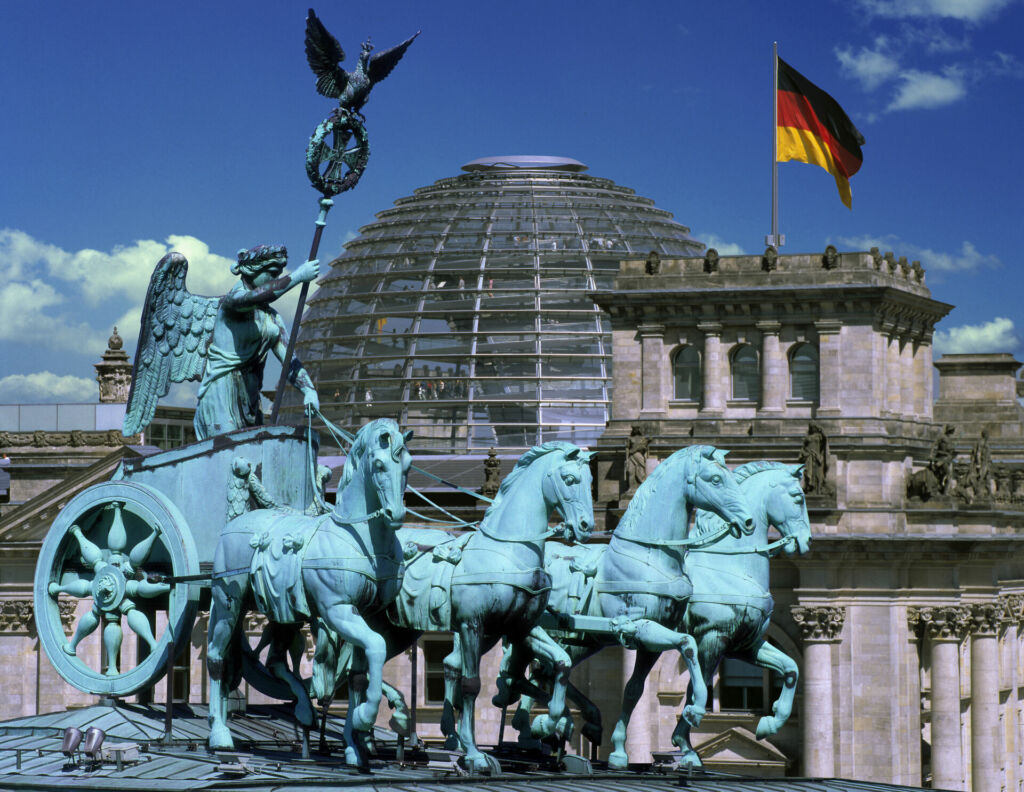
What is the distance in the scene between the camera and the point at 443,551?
40.4 meters

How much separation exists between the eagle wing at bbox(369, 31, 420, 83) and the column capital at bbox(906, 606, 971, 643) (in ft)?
154

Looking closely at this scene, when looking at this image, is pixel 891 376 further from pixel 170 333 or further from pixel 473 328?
pixel 170 333

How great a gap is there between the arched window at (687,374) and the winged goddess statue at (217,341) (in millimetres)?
48207

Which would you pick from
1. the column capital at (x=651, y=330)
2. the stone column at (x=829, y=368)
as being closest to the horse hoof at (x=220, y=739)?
the stone column at (x=829, y=368)

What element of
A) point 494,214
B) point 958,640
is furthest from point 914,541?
point 494,214

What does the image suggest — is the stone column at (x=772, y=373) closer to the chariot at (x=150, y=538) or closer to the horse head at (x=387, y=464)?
the chariot at (x=150, y=538)

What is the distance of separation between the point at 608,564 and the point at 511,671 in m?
2.37

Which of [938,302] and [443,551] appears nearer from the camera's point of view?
[443,551]

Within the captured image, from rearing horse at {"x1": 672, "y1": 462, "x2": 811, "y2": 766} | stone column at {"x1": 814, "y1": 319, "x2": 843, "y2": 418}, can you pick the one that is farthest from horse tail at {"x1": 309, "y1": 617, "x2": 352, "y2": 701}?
stone column at {"x1": 814, "y1": 319, "x2": 843, "y2": 418}

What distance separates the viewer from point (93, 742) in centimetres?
3841

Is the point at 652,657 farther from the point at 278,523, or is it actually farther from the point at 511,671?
the point at 278,523

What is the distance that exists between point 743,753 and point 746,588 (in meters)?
41.7

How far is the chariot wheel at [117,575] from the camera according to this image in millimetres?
41406

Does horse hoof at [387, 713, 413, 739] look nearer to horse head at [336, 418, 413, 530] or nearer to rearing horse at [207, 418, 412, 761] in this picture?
rearing horse at [207, 418, 412, 761]
